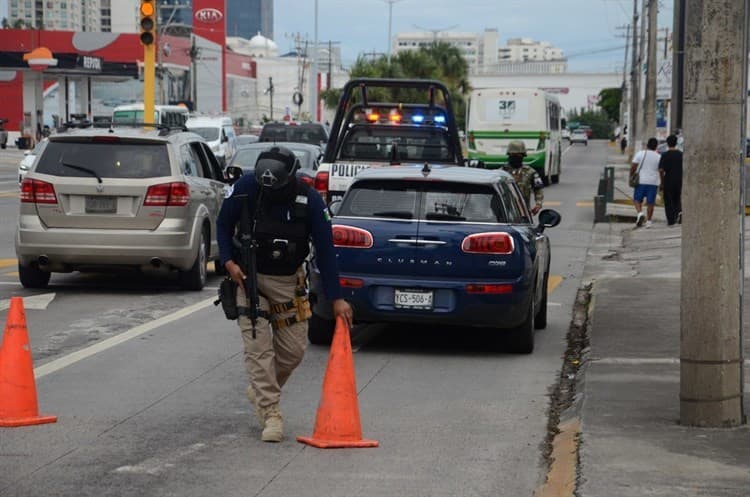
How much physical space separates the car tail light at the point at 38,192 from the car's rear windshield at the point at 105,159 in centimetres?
15

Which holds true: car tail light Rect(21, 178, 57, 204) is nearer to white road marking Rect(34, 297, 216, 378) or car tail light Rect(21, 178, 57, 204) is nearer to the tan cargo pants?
white road marking Rect(34, 297, 216, 378)

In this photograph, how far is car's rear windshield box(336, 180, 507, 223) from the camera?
38.3 feet

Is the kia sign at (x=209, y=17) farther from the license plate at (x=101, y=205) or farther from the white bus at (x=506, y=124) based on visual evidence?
the license plate at (x=101, y=205)

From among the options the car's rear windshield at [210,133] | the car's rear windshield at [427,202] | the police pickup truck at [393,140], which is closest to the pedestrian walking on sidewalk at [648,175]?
the police pickup truck at [393,140]

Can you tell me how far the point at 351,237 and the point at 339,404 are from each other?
145 inches

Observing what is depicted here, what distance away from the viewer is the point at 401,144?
2086 centimetres

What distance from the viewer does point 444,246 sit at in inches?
446

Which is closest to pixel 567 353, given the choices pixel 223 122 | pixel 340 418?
pixel 340 418

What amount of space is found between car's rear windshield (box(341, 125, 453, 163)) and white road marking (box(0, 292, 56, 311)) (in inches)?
267

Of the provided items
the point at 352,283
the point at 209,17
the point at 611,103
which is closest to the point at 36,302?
the point at 352,283

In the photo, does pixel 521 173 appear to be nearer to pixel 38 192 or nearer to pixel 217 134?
pixel 38 192

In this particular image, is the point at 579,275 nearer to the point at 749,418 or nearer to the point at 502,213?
the point at 502,213

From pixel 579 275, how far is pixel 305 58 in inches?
5321

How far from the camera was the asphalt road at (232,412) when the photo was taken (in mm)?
7266
